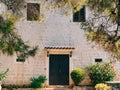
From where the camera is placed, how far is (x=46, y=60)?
25.8m

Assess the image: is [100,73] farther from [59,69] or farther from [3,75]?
[3,75]

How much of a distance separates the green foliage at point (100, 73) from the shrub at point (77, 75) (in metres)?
0.64

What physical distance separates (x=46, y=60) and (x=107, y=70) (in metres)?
3.91

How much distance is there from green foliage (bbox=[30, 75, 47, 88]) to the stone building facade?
47cm

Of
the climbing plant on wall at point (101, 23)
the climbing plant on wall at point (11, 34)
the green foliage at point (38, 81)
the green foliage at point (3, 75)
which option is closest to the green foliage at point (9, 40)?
the climbing plant on wall at point (11, 34)

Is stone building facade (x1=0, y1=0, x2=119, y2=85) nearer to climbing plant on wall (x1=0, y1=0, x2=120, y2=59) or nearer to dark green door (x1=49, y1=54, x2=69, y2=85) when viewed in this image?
dark green door (x1=49, y1=54, x2=69, y2=85)

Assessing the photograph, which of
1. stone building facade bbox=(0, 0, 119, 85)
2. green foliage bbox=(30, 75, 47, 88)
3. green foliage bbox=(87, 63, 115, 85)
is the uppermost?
stone building facade bbox=(0, 0, 119, 85)

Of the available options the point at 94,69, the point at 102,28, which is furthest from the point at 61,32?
the point at 102,28

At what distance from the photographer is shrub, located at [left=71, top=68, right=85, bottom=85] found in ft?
82.1

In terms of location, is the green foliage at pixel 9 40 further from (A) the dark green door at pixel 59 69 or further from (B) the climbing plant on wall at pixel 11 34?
(A) the dark green door at pixel 59 69

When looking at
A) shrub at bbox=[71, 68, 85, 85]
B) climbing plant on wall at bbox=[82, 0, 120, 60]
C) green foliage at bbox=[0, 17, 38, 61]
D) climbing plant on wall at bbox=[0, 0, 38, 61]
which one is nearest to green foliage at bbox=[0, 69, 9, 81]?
shrub at bbox=[71, 68, 85, 85]

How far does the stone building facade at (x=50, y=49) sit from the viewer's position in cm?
2539

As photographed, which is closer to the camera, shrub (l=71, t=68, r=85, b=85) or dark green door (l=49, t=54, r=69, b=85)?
shrub (l=71, t=68, r=85, b=85)

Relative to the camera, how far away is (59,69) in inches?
1040
